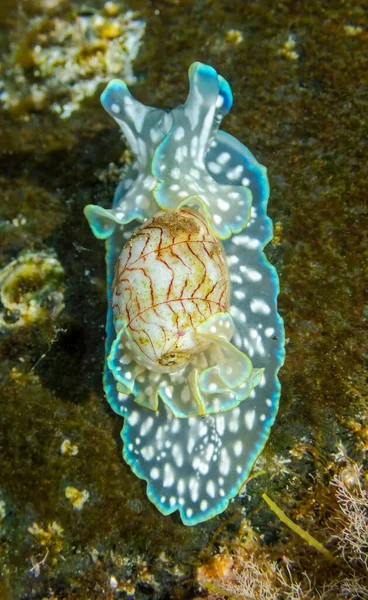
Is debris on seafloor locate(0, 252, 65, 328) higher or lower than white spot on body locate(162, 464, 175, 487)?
higher

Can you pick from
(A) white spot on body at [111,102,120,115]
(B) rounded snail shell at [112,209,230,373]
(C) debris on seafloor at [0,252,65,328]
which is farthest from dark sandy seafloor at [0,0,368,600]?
(B) rounded snail shell at [112,209,230,373]

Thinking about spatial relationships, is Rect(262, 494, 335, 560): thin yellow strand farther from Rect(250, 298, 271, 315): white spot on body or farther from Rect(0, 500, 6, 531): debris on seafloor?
Rect(0, 500, 6, 531): debris on seafloor

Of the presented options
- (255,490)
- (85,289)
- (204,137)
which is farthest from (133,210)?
(255,490)

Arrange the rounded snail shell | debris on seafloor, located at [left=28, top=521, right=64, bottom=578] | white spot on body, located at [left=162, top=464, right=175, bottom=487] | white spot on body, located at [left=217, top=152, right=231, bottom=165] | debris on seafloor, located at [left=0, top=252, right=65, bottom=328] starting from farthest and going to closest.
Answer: debris on seafloor, located at [left=0, top=252, right=65, bottom=328] < debris on seafloor, located at [left=28, top=521, right=64, bottom=578] < white spot on body, located at [left=217, top=152, right=231, bottom=165] < white spot on body, located at [left=162, top=464, right=175, bottom=487] < the rounded snail shell

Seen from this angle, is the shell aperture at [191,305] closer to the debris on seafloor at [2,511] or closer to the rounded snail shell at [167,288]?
the rounded snail shell at [167,288]

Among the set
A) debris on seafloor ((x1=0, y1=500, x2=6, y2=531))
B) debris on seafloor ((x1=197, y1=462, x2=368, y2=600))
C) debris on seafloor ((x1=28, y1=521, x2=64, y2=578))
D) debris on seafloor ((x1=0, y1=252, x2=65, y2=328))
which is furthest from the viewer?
debris on seafloor ((x1=0, y1=252, x2=65, y2=328))

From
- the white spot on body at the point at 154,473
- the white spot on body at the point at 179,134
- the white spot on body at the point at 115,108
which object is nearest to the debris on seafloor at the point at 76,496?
the white spot on body at the point at 154,473

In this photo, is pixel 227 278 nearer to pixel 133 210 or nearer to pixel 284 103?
pixel 133 210
